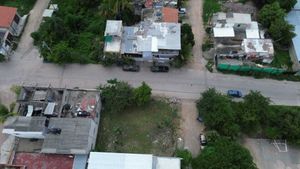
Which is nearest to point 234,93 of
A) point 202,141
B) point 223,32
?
point 202,141

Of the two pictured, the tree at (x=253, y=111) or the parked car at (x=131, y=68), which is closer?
the tree at (x=253, y=111)

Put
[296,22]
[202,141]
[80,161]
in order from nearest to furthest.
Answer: [80,161] → [202,141] → [296,22]

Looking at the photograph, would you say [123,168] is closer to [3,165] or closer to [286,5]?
[3,165]

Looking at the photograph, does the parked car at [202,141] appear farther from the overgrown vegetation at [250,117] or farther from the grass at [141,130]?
the grass at [141,130]

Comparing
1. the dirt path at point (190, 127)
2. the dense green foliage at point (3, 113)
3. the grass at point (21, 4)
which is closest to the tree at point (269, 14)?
the dirt path at point (190, 127)

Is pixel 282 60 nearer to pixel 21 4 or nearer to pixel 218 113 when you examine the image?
pixel 218 113

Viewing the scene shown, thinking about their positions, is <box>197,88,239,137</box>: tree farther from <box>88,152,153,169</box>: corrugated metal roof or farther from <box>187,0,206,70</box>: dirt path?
<box>88,152,153,169</box>: corrugated metal roof

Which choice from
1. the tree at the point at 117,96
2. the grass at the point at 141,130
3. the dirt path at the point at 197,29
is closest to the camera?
the grass at the point at 141,130

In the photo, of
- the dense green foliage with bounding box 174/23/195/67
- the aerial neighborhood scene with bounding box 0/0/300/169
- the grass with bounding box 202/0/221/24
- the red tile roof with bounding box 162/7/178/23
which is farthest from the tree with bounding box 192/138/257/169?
the grass with bounding box 202/0/221/24
